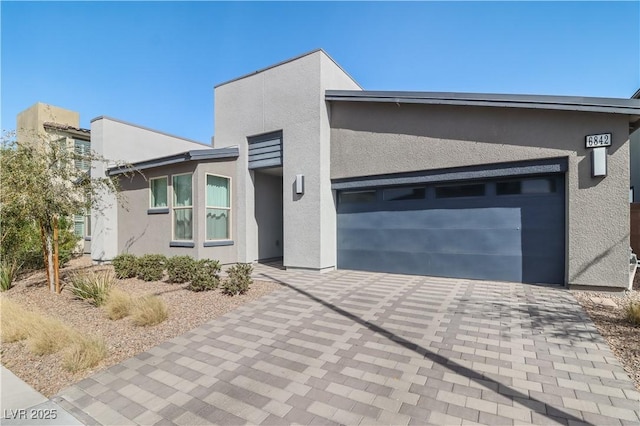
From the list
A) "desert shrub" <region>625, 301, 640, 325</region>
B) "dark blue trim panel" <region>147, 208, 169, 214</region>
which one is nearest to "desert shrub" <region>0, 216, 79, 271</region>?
"dark blue trim panel" <region>147, 208, 169, 214</region>

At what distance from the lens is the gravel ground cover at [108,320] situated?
3.71 meters

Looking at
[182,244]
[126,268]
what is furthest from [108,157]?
[126,268]

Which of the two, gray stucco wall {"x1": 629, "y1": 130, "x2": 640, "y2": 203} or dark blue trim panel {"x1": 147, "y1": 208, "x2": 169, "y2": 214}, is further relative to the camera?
gray stucco wall {"x1": 629, "y1": 130, "x2": 640, "y2": 203}

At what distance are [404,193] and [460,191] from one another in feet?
5.23

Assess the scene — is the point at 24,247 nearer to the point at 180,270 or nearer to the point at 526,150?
the point at 180,270

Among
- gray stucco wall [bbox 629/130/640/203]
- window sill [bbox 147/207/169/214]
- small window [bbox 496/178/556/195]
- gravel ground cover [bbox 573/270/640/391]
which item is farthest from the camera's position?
gray stucco wall [bbox 629/130/640/203]

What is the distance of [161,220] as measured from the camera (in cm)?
1106

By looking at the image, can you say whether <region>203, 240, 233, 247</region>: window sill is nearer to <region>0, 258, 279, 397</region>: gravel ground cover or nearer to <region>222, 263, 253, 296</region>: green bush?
<region>0, 258, 279, 397</region>: gravel ground cover

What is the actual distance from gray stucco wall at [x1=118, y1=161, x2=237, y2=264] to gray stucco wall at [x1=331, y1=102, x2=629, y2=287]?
496 cm

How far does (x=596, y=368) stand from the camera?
3441mm

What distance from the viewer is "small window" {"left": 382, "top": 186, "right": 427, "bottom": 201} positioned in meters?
9.07

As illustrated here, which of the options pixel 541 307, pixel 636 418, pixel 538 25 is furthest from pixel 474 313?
pixel 538 25

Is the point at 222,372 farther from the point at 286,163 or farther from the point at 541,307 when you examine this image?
the point at 286,163

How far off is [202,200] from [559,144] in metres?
10.2
